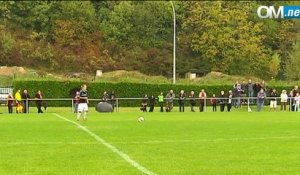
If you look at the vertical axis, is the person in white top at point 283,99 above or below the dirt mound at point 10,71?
below

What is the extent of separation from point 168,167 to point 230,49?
78739 millimetres

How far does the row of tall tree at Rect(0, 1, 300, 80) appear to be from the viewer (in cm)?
9300

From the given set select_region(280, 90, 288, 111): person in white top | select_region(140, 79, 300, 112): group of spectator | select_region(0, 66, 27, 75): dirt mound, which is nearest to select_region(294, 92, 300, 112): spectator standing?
select_region(140, 79, 300, 112): group of spectator

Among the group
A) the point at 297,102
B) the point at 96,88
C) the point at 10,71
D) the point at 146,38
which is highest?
the point at 146,38

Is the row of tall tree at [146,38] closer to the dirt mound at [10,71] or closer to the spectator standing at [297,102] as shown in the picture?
the dirt mound at [10,71]

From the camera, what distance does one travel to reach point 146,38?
100312mm

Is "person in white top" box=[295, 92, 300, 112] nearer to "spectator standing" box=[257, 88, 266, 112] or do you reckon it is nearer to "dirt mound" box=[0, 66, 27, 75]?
"spectator standing" box=[257, 88, 266, 112]

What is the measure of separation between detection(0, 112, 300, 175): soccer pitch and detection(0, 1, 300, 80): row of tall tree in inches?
2661

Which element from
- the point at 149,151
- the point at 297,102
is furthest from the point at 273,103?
the point at 149,151

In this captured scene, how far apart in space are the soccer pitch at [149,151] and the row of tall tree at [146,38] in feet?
222

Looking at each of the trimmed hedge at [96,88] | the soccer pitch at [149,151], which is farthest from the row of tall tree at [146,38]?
the soccer pitch at [149,151]

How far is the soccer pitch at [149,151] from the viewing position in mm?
13922

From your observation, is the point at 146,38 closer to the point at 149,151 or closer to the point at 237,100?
the point at 237,100

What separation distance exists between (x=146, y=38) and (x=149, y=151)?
83208 millimetres
